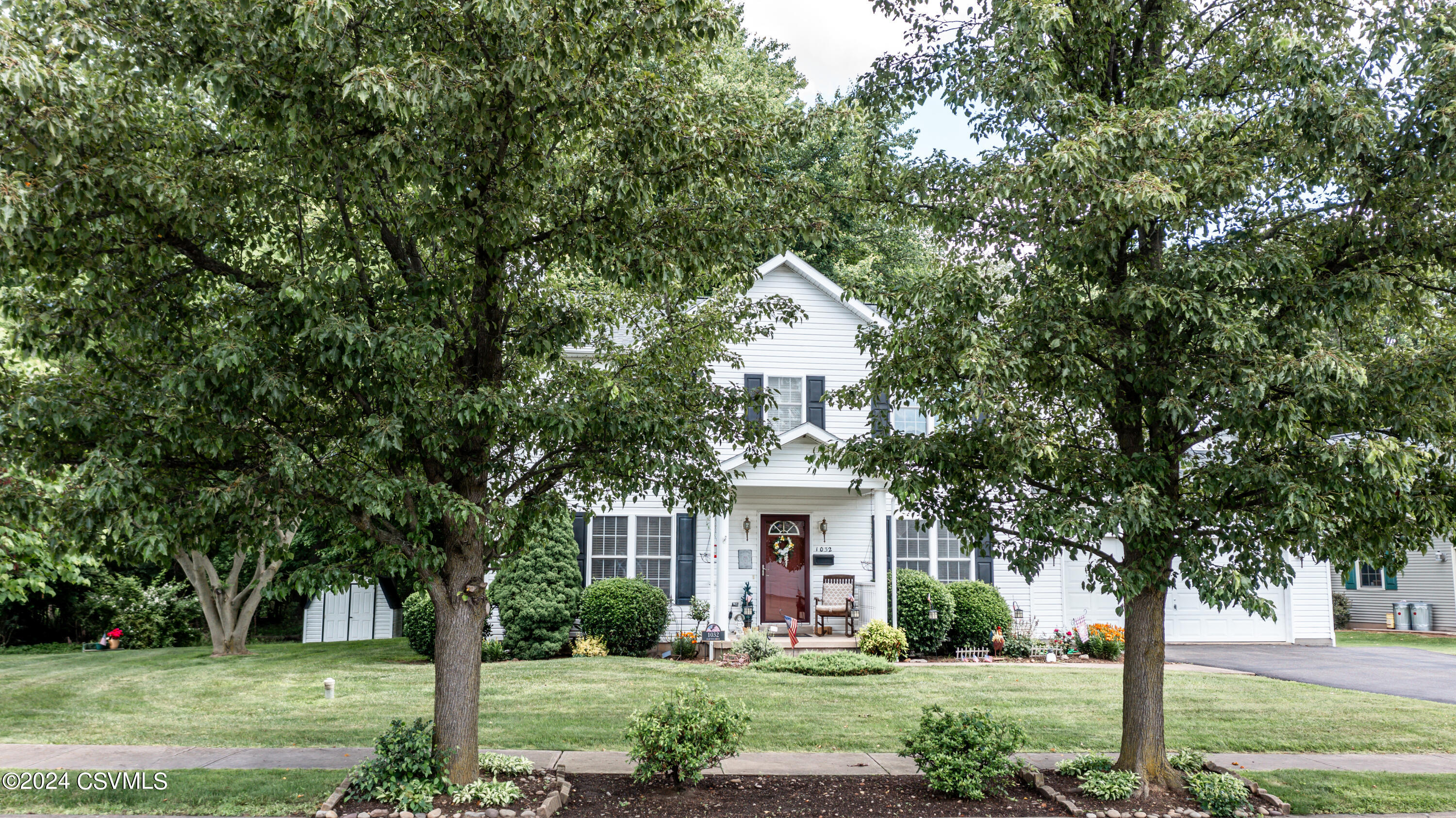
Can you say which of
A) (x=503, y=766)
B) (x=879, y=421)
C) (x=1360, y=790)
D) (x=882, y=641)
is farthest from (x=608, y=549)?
(x=1360, y=790)

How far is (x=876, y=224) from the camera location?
26594 mm

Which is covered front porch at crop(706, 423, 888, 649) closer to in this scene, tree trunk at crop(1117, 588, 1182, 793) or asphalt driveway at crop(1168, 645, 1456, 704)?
asphalt driveway at crop(1168, 645, 1456, 704)

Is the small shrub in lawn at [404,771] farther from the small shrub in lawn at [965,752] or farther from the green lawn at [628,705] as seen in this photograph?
the small shrub in lawn at [965,752]

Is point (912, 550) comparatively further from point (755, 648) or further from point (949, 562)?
point (755, 648)

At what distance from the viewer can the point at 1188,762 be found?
801 cm

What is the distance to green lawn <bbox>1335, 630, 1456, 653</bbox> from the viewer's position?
22625mm

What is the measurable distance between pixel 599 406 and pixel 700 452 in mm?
1377

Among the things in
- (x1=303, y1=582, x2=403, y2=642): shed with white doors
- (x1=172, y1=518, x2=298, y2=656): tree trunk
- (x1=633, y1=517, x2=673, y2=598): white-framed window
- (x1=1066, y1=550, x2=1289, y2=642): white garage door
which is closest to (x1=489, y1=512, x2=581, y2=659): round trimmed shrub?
(x1=633, y1=517, x2=673, y2=598): white-framed window

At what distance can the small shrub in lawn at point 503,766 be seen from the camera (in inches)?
299

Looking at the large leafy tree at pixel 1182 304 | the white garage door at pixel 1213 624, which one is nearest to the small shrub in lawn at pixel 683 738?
the large leafy tree at pixel 1182 304

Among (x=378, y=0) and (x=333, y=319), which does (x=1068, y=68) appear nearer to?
(x=378, y=0)

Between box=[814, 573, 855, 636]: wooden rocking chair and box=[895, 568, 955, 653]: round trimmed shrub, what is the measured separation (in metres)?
0.93

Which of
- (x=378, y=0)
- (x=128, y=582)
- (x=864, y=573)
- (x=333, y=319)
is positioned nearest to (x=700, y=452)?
(x=333, y=319)

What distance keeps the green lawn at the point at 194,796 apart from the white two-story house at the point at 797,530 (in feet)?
31.5
